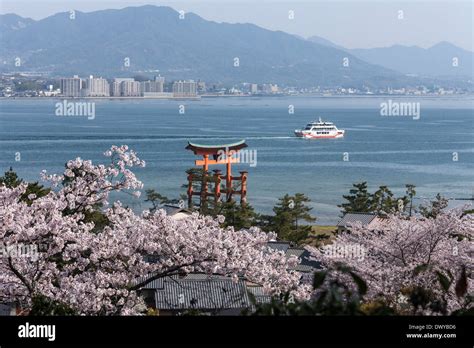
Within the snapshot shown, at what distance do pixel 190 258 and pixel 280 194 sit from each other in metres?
30.1

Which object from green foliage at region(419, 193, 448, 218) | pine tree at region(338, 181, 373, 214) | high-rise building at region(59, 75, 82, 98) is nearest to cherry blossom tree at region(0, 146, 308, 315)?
green foliage at region(419, 193, 448, 218)

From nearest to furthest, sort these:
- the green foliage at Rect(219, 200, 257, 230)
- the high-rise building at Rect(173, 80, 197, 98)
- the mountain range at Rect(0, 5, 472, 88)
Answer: the green foliage at Rect(219, 200, 257, 230) → the high-rise building at Rect(173, 80, 197, 98) → the mountain range at Rect(0, 5, 472, 88)

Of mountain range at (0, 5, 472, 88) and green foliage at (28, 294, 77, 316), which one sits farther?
mountain range at (0, 5, 472, 88)

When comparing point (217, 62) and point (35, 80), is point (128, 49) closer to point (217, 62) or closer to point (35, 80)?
point (217, 62)

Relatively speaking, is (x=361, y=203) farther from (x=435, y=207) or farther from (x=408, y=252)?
(x=408, y=252)

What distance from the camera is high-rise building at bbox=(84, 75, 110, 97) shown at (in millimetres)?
116625

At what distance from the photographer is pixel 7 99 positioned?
131125 mm

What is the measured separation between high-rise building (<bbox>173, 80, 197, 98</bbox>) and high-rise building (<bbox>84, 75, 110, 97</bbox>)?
43.1 feet

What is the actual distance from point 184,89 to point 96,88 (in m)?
20.0

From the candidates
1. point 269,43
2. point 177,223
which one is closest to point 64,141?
point 177,223

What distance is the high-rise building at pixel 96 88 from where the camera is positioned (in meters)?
117

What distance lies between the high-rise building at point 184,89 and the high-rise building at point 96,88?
13.1 m
